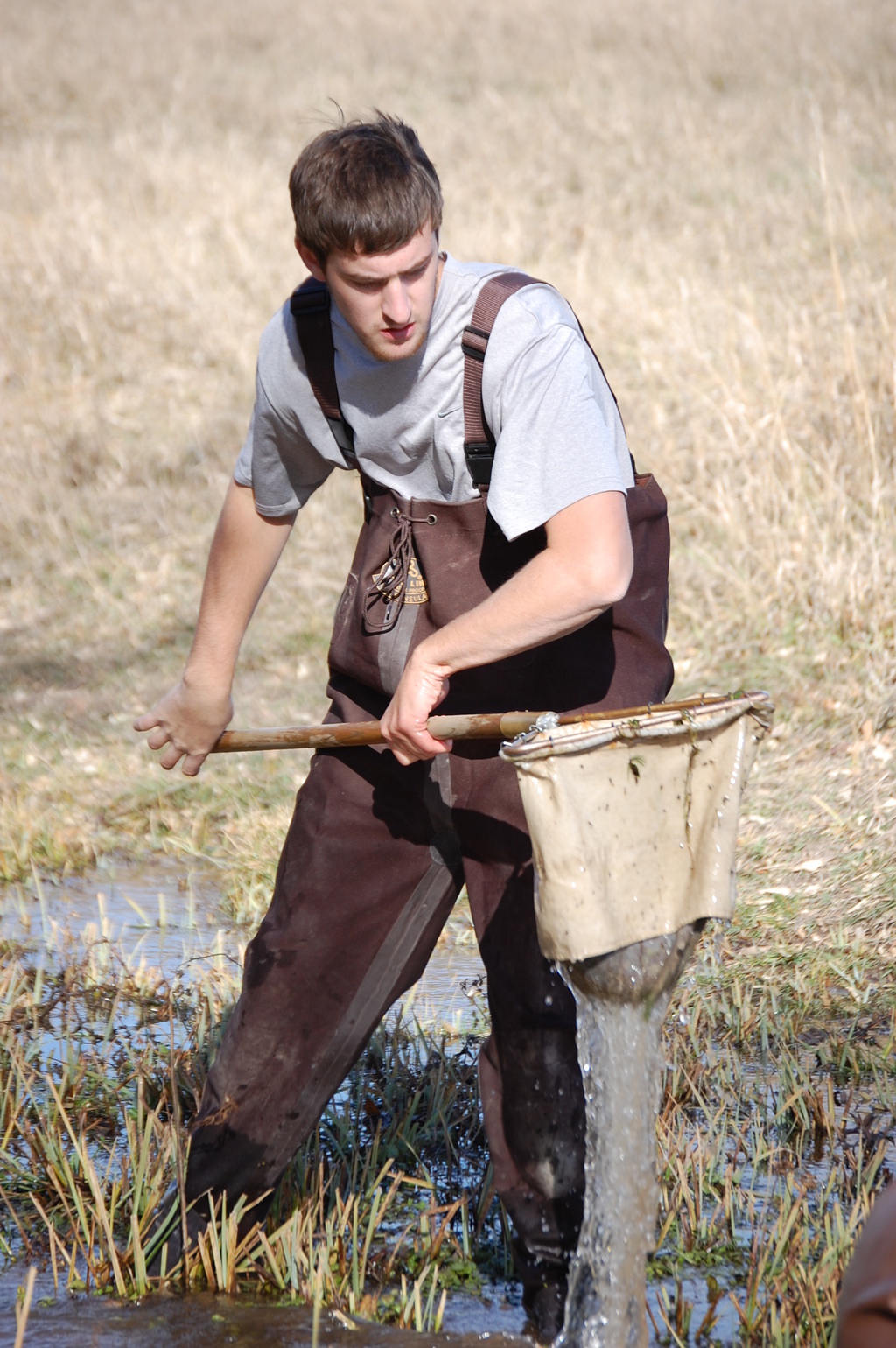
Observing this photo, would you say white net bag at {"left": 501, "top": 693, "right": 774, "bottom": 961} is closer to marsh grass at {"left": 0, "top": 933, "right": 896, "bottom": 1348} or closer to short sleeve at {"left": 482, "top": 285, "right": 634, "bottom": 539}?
short sleeve at {"left": 482, "top": 285, "right": 634, "bottom": 539}

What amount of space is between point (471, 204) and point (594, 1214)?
11.9 metres

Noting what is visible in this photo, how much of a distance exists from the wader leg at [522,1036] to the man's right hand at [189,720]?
658 millimetres

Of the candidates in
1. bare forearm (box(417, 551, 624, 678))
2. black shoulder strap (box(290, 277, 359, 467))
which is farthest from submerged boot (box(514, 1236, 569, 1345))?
black shoulder strap (box(290, 277, 359, 467))

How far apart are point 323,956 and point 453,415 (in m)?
1.03

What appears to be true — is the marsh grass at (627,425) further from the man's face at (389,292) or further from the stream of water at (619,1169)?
the man's face at (389,292)

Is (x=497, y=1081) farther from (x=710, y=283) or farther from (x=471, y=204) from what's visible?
(x=471, y=204)

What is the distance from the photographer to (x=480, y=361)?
2.42 m

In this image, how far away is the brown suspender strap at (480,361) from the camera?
95.0 inches

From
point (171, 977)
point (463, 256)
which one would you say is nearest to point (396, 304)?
point (171, 977)

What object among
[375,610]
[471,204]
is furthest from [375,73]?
[375,610]

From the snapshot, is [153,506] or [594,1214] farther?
[153,506]

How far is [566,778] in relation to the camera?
223cm

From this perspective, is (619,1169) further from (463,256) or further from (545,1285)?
(463,256)

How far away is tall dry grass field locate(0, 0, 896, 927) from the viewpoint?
A: 618 centimetres
